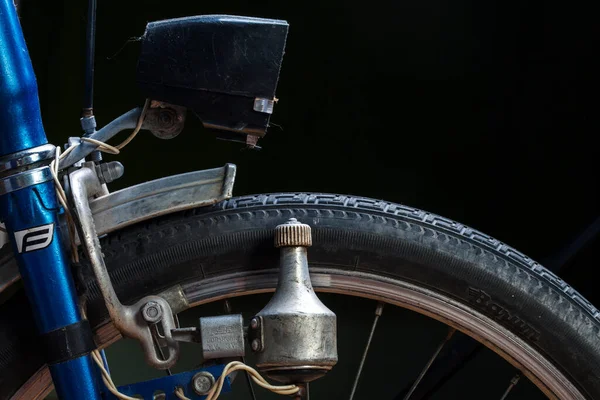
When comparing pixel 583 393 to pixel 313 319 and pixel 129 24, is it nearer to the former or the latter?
pixel 313 319

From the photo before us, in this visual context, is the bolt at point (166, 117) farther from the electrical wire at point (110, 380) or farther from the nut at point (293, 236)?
the nut at point (293, 236)

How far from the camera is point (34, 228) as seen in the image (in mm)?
651

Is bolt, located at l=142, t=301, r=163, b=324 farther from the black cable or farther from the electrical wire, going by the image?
the black cable

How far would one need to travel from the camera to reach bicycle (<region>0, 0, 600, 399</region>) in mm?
650

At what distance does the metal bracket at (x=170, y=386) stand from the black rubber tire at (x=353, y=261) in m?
0.07

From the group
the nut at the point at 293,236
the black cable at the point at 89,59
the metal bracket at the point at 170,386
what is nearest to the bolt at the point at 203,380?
the metal bracket at the point at 170,386

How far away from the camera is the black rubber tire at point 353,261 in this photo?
0.70 meters

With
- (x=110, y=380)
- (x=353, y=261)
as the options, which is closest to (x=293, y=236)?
(x=353, y=261)

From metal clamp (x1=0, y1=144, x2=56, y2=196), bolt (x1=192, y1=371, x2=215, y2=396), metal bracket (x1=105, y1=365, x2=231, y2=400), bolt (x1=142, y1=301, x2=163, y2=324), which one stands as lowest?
metal bracket (x1=105, y1=365, x2=231, y2=400)

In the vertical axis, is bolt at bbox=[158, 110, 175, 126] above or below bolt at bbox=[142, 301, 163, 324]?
above

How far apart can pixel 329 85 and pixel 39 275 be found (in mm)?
933

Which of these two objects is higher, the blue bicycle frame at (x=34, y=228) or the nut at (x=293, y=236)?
the nut at (x=293, y=236)

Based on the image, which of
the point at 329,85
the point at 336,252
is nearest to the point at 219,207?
the point at 336,252

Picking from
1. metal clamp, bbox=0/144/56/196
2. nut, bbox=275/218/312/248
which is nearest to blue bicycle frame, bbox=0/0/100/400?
metal clamp, bbox=0/144/56/196
